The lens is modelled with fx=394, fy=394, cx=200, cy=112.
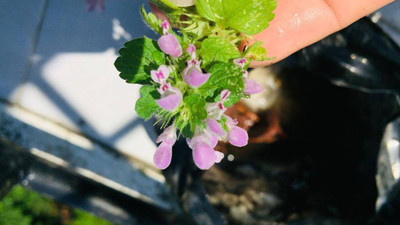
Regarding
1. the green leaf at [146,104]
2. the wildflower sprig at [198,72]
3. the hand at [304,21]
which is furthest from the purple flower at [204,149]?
the hand at [304,21]

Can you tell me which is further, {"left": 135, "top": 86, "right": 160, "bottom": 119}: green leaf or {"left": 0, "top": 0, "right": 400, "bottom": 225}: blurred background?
{"left": 0, "top": 0, "right": 400, "bottom": 225}: blurred background

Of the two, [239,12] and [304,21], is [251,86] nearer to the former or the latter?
[239,12]

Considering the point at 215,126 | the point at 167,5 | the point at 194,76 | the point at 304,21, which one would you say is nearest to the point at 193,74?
the point at 194,76

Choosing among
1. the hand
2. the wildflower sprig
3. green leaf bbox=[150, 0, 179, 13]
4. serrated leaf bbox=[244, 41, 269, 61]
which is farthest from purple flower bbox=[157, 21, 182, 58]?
the hand

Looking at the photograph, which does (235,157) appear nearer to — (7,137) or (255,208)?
(255,208)

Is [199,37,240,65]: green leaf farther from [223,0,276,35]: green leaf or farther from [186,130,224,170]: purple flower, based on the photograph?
[186,130,224,170]: purple flower

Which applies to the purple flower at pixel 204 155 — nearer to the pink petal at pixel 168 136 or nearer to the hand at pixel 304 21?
the pink petal at pixel 168 136
